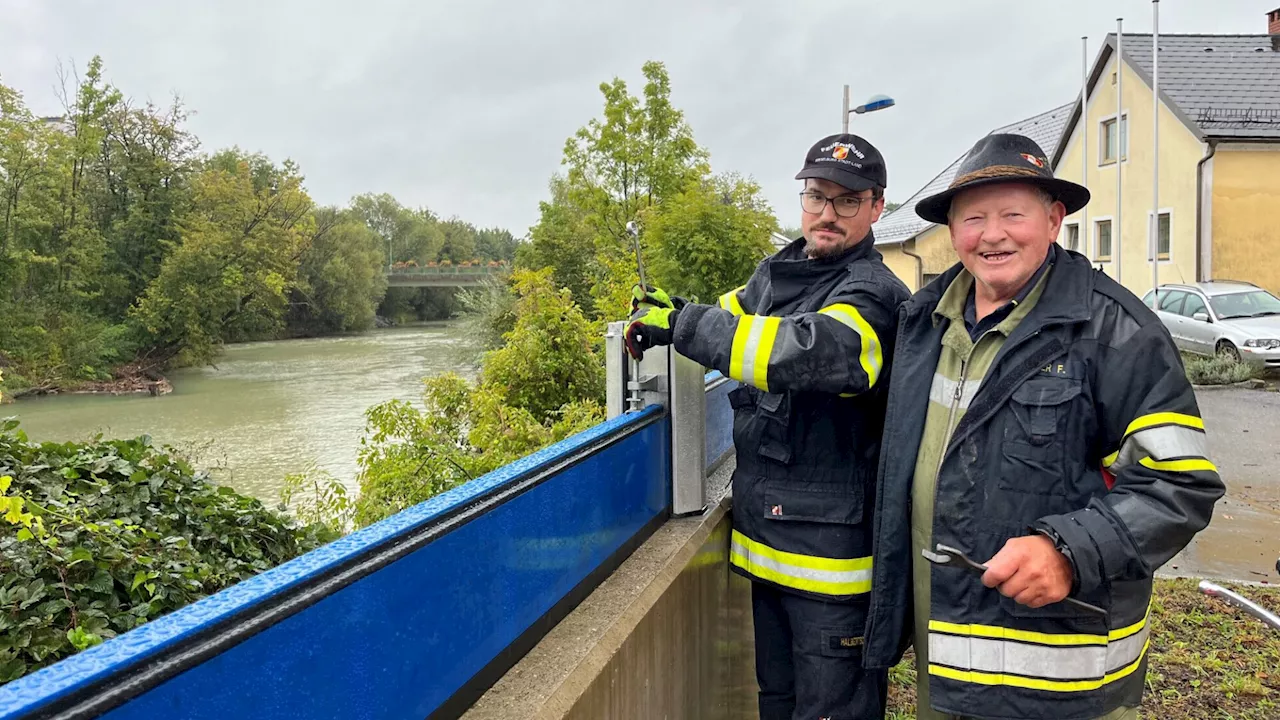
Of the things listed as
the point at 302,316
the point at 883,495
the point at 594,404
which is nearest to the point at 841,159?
the point at 883,495

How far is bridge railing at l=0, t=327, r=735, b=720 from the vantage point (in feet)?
2.97

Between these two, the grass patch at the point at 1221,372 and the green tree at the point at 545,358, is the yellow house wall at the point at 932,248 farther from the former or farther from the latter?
the green tree at the point at 545,358

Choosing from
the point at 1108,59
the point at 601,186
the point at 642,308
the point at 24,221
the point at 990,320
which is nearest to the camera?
the point at 990,320

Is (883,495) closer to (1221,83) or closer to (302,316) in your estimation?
(1221,83)

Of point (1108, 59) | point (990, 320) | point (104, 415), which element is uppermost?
point (1108, 59)

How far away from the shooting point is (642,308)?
2.41 meters

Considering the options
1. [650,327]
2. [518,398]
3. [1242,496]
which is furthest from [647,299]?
[1242,496]

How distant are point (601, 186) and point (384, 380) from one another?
8303 millimetres

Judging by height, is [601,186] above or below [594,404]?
above

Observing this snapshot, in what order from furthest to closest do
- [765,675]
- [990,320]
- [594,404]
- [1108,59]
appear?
[1108,59] → [594,404] → [765,675] → [990,320]

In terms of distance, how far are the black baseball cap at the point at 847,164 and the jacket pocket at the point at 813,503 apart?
2.61 feet

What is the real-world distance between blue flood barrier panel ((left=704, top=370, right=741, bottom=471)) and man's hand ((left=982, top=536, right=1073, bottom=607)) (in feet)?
5.35

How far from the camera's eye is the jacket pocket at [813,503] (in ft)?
7.51

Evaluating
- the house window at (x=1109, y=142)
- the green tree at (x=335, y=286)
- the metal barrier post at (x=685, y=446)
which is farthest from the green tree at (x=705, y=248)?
the green tree at (x=335, y=286)
